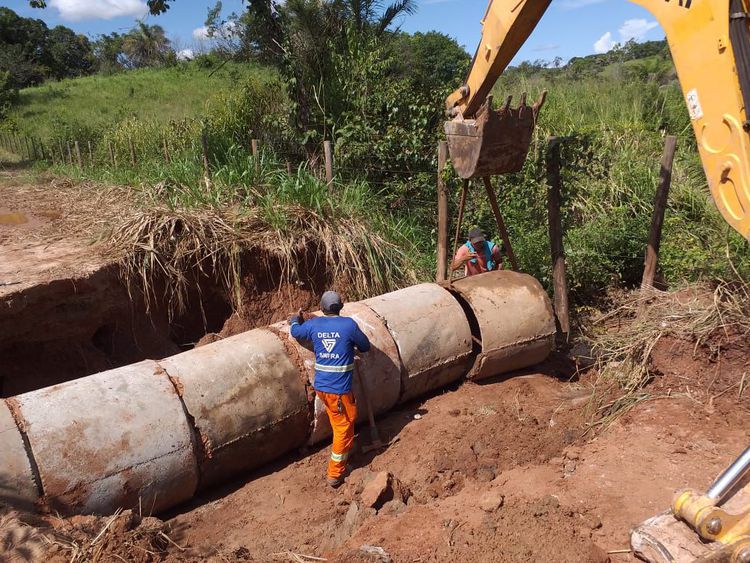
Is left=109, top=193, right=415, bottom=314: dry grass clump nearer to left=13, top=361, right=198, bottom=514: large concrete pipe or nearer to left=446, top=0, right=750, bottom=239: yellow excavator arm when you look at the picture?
left=13, top=361, right=198, bottom=514: large concrete pipe

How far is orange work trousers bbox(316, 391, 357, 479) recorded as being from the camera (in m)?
4.37

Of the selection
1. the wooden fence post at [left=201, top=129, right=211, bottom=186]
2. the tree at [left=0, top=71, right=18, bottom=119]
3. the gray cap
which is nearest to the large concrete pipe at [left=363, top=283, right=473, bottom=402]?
the gray cap

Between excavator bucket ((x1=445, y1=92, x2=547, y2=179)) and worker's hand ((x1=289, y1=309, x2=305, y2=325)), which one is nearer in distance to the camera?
worker's hand ((x1=289, y1=309, x2=305, y2=325))

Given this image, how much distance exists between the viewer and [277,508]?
411cm

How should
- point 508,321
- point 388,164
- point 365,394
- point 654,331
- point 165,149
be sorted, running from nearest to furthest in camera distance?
1. point 365,394
2. point 654,331
3. point 508,321
4. point 388,164
5. point 165,149

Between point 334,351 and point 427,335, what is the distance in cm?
108

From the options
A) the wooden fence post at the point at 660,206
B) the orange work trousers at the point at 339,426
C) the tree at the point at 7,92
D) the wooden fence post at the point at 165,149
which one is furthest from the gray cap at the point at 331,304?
the tree at the point at 7,92

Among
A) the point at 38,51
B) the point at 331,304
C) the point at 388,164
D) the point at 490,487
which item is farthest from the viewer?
the point at 38,51

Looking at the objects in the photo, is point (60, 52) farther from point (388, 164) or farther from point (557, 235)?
point (557, 235)

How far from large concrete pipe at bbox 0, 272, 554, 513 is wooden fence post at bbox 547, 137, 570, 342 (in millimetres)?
645

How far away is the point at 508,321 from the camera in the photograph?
17.7ft

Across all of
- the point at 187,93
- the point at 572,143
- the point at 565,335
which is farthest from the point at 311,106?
the point at 187,93

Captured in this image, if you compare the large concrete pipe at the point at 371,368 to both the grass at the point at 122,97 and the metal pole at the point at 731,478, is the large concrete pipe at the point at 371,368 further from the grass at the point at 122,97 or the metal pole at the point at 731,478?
the grass at the point at 122,97

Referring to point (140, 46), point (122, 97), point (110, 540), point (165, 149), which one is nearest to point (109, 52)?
point (140, 46)
